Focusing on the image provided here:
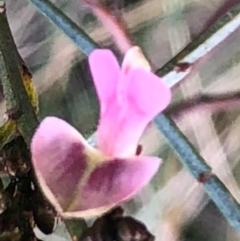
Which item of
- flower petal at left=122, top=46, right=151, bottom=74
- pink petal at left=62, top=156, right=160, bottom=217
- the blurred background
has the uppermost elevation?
flower petal at left=122, top=46, right=151, bottom=74

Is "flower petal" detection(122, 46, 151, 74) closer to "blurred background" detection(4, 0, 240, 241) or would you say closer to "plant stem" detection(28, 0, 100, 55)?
"plant stem" detection(28, 0, 100, 55)

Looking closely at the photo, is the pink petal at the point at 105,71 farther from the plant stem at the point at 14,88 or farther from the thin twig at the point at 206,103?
the thin twig at the point at 206,103

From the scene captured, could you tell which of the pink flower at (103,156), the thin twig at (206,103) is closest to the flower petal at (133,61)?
the pink flower at (103,156)

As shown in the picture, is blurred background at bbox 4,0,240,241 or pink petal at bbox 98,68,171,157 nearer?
pink petal at bbox 98,68,171,157

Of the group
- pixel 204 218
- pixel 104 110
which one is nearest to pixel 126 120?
pixel 104 110

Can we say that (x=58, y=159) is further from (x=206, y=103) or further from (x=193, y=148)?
(x=206, y=103)

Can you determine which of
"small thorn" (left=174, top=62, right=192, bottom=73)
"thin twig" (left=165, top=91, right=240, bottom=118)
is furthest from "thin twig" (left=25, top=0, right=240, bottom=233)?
"thin twig" (left=165, top=91, right=240, bottom=118)
